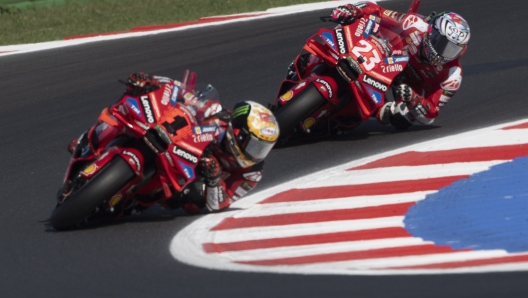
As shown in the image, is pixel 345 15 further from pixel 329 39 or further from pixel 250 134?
pixel 250 134

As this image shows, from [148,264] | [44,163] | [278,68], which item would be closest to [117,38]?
[278,68]

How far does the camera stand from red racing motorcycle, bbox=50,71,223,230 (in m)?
6.30

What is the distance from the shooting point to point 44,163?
8945mm

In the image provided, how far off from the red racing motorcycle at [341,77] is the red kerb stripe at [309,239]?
2286mm

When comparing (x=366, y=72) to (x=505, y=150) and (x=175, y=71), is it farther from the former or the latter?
(x=175, y=71)

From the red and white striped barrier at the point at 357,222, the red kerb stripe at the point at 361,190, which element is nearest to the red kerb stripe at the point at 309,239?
the red and white striped barrier at the point at 357,222

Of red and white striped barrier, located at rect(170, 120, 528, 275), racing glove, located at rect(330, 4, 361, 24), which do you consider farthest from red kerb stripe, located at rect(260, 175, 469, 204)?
racing glove, located at rect(330, 4, 361, 24)

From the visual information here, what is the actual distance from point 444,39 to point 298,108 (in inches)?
58.7

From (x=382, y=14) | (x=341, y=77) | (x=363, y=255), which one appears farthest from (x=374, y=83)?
(x=363, y=255)

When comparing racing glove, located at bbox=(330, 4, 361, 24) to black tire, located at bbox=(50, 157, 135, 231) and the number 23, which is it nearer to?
the number 23

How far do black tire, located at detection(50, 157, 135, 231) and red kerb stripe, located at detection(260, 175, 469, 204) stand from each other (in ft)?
4.35

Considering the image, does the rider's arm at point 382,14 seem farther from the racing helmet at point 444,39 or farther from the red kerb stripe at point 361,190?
the red kerb stripe at point 361,190

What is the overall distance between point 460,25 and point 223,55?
490 cm

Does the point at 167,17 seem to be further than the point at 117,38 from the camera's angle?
Yes
